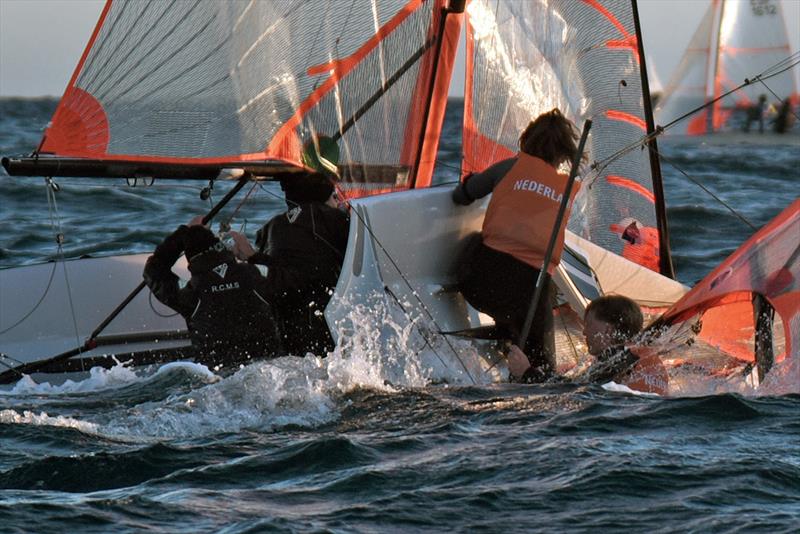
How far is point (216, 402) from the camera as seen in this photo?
4.26 m

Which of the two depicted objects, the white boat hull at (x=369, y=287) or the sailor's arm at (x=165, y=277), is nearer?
the white boat hull at (x=369, y=287)

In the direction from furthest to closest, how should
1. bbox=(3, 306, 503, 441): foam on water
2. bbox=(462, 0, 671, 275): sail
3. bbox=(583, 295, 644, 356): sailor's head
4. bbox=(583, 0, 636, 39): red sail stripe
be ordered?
bbox=(583, 0, 636, 39): red sail stripe
bbox=(462, 0, 671, 275): sail
bbox=(583, 295, 644, 356): sailor's head
bbox=(3, 306, 503, 441): foam on water

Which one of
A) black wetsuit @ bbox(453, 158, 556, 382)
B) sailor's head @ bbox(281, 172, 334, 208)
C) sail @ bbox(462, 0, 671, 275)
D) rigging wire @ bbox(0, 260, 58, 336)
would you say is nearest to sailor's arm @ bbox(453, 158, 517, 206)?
black wetsuit @ bbox(453, 158, 556, 382)

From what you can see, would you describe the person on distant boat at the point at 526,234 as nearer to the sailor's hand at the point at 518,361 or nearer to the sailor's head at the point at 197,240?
the sailor's hand at the point at 518,361

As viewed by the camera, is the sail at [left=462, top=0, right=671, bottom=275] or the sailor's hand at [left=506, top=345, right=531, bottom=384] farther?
the sail at [left=462, top=0, right=671, bottom=275]

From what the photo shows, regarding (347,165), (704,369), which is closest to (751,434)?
(704,369)

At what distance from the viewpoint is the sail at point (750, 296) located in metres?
4.71

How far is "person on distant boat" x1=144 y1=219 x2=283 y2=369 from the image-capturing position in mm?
4707

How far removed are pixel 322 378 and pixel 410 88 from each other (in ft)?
5.26

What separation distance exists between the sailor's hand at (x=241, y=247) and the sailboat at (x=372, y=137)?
0.23 meters

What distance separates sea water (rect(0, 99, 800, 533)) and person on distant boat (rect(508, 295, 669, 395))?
0.10m

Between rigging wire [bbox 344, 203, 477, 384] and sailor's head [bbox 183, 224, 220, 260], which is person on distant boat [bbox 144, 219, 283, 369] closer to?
sailor's head [bbox 183, 224, 220, 260]

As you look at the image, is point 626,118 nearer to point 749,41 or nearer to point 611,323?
point 611,323

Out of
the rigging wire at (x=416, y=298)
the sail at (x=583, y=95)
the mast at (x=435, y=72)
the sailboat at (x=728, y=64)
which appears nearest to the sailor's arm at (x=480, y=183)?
the rigging wire at (x=416, y=298)
